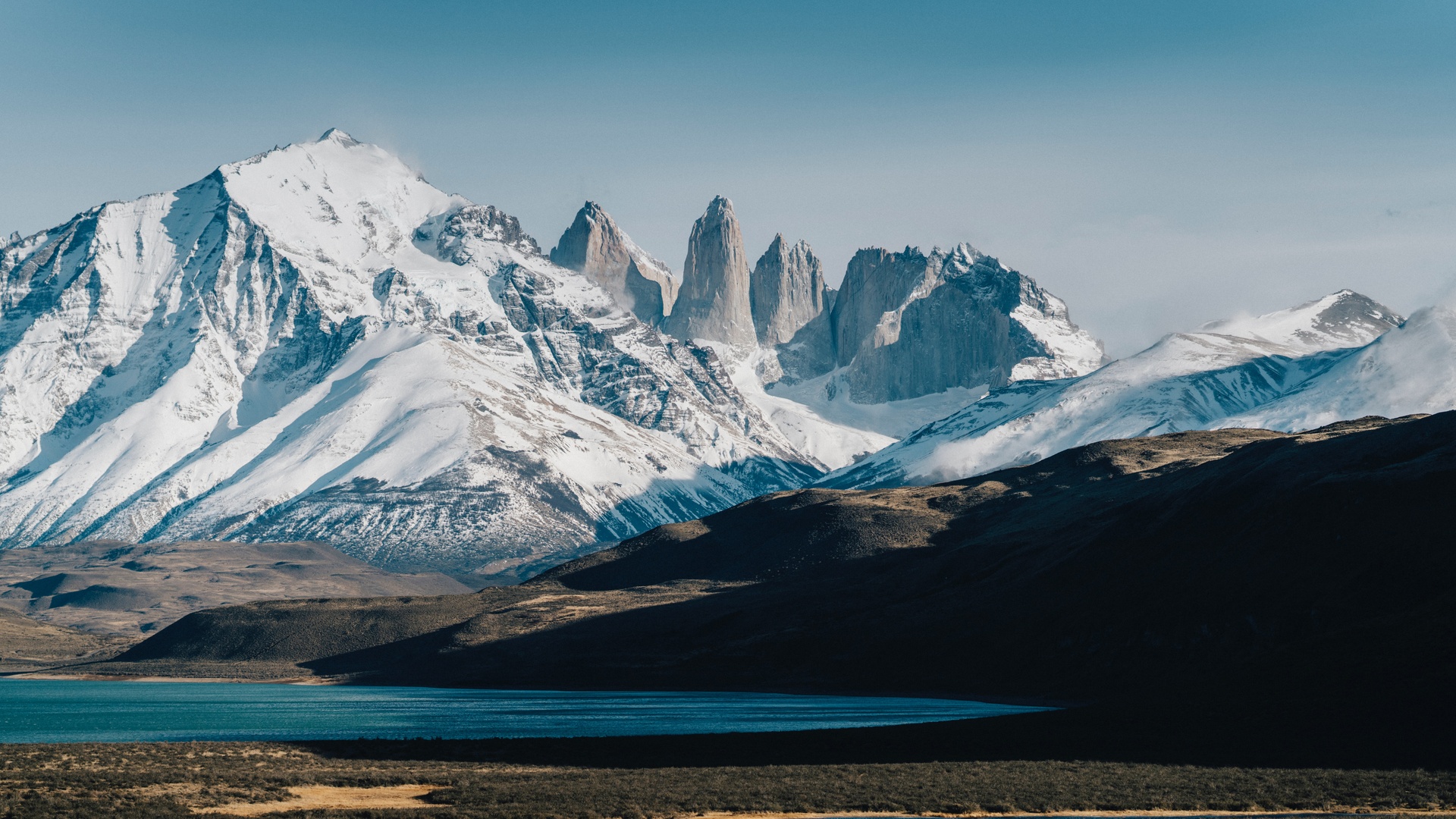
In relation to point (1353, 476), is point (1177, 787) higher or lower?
lower

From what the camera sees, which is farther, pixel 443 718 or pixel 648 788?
pixel 443 718

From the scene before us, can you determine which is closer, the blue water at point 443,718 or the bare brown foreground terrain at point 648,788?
the bare brown foreground terrain at point 648,788

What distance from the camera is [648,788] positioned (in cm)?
9394

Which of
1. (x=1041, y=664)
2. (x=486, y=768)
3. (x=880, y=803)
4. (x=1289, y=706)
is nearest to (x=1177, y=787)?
(x=880, y=803)

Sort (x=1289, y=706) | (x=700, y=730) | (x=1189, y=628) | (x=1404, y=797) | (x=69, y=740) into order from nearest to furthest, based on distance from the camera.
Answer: (x=1404, y=797), (x=1289, y=706), (x=69, y=740), (x=700, y=730), (x=1189, y=628)

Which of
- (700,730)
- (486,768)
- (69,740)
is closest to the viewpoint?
(486,768)

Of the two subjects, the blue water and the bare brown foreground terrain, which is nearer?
the bare brown foreground terrain

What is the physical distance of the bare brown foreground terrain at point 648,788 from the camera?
84.9m

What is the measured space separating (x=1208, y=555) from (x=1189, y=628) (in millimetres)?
20007

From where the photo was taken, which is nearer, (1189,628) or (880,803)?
(880,803)

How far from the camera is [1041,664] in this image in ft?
645

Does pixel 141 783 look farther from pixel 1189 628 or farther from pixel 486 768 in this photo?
pixel 1189 628

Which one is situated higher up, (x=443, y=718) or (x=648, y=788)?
(x=443, y=718)

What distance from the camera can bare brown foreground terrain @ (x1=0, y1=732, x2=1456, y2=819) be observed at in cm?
8488
